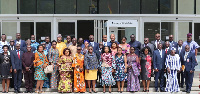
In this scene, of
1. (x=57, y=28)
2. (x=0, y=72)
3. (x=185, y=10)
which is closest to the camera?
(x=0, y=72)

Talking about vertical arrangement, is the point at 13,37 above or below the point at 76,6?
below

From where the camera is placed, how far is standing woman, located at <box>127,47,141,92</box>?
488 inches

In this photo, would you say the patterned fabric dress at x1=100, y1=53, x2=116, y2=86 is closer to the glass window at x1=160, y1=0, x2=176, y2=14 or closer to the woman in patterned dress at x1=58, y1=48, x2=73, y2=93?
the woman in patterned dress at x1=58, y1=48, x2=73, y2=93

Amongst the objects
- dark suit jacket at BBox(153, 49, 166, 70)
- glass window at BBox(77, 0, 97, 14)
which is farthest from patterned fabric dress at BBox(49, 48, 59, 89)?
glass window at BBox(77, 0, 97, 14)

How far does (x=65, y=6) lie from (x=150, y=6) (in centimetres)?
534

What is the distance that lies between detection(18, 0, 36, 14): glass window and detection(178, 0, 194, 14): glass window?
905 centimetres

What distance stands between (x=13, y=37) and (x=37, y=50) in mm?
3964

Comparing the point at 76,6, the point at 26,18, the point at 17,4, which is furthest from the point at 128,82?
the point at 17,4

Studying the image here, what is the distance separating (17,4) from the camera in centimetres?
2017

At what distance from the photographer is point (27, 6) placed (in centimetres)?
2027

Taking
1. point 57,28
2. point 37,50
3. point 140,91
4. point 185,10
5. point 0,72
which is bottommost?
point 140,91

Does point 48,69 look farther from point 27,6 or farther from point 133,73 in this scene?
point 27,6

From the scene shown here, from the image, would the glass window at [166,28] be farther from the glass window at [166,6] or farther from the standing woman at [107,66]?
the standing woman at [107,66]

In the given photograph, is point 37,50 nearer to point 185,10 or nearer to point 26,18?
point 26,18
